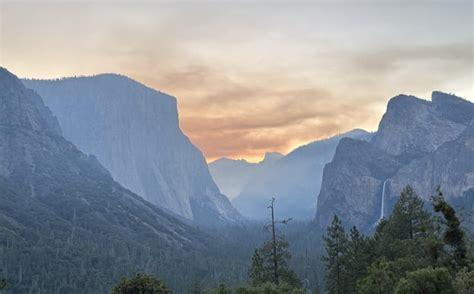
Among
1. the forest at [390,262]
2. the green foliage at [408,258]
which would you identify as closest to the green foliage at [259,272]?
the forest at [390,262]

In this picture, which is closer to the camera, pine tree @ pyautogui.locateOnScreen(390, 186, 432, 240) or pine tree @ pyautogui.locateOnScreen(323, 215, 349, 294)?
pine tree @ pyautogui.locateOnScreen(323, 215, 349, 294)

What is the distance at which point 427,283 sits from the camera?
34.5m

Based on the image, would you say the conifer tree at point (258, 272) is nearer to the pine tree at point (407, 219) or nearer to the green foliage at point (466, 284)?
the green foliage at point (466, 284)

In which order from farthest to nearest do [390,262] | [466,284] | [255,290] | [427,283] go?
[390,262] < [255,290] < [427,283] < [466,284]

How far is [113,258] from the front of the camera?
194875 mm

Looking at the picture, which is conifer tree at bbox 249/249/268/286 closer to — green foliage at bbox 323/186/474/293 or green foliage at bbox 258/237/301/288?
green foliage at bbox 258/237/301/288

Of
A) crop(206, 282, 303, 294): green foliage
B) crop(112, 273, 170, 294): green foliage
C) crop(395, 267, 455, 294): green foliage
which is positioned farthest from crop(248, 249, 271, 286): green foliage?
crop(395, 267, 455, 294): green foliage

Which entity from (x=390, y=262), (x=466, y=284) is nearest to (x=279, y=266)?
(x=390, y=262)

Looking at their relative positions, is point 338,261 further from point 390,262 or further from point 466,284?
point 466,284

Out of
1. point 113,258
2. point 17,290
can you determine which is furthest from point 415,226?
point 113,258

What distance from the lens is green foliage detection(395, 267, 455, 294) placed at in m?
34.6

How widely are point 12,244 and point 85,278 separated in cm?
3864

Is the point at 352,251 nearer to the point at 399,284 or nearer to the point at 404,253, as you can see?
the point at 404,253

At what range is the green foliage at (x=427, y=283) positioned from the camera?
34.6 meters
